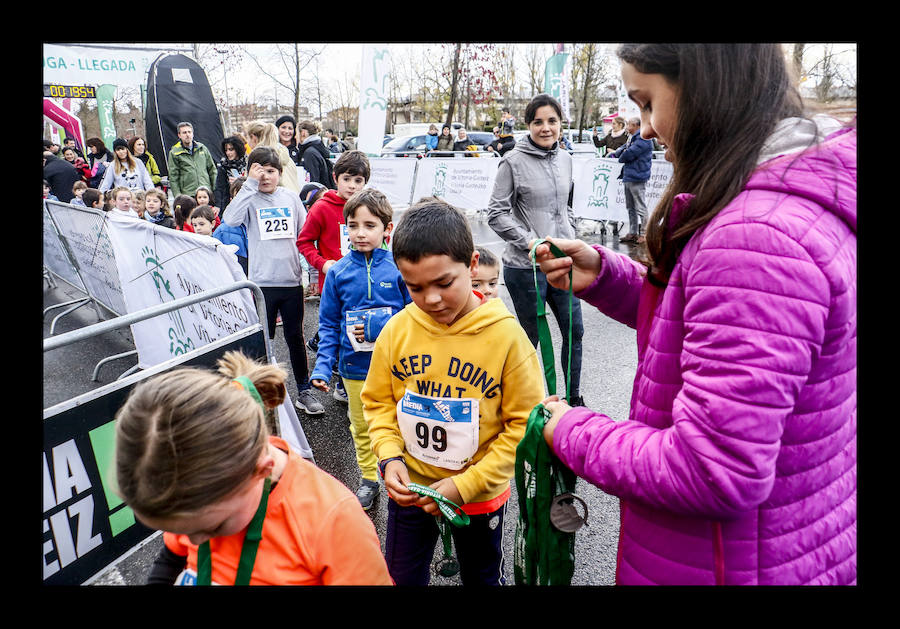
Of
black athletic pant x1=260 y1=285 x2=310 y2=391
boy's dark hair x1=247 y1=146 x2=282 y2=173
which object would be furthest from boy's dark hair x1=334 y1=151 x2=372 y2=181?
black athletic pant x1=260 y1=285 x2=310 y2=391

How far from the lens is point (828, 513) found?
107 cm

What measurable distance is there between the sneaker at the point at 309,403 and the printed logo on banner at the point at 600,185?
7.72 metres

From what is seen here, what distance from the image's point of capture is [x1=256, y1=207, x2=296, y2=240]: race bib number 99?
4.50 m

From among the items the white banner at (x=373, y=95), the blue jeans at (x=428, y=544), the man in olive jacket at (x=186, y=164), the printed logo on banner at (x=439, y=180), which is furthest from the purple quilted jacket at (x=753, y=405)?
the printed logo on banner at (x=439, y=180)

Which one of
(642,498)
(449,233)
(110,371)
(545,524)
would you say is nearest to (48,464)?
(449,233)

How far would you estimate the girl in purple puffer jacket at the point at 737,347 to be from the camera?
2.88 feet

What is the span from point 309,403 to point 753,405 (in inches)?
158

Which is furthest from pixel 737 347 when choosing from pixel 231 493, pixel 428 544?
pixel 428 544

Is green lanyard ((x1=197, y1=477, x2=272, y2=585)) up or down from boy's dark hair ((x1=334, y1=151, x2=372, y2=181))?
down

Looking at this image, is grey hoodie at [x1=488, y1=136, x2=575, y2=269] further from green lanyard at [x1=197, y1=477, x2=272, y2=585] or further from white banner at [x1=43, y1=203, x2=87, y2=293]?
white banner at [x1=43, y1=203, x2=87, y2=293]

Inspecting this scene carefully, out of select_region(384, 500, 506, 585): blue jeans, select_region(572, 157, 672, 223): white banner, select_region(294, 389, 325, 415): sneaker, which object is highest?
select_region(572, 157, 672, 223): white banner

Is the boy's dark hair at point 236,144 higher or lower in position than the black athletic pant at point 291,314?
higher

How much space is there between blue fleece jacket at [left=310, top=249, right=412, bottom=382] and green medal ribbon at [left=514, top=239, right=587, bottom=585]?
6.29ft

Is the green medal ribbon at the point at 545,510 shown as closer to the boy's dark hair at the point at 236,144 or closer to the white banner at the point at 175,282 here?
the white banner at the point at 175,282
